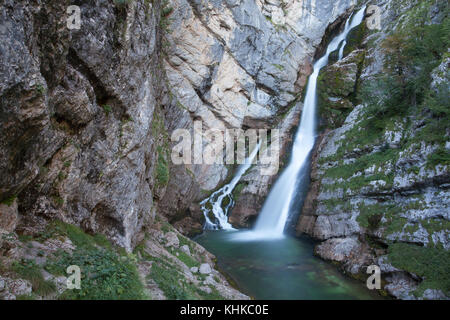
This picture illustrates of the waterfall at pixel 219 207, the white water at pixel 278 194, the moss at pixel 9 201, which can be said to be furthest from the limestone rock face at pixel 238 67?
the moss at pixel 9 201

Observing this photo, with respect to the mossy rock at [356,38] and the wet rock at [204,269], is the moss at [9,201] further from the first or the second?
the mossy rock at [356,38]

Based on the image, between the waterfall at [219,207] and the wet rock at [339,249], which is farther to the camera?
the waterfall at [219,207]

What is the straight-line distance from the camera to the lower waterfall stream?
33.1 feet

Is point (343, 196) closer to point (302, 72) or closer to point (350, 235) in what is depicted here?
point (350, 235)

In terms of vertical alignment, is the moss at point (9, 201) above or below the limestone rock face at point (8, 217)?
above

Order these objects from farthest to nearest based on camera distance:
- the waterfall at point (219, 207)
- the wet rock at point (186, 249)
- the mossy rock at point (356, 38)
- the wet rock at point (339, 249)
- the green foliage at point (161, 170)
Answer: the mossy rock at point (356, 38), the waterfall at point (219, 207), the green foliage at point (161, 170), the wet rock at point (339, 249), the wet rock at point (186, 249)

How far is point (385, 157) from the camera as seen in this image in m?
13.9

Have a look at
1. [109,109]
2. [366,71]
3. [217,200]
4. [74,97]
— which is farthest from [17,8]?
[366,71]

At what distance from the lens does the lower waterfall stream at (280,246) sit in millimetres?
10086

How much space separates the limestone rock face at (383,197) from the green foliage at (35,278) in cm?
1081

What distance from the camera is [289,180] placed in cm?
1944

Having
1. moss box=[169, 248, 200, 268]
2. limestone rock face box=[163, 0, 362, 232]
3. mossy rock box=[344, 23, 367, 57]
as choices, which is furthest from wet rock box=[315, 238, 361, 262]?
mossy rock box=[344, 23, 367, 57]

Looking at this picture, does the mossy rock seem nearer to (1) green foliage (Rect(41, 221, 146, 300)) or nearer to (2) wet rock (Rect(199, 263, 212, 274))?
(2) wet rock (Rect(199, 263, 212, 274))

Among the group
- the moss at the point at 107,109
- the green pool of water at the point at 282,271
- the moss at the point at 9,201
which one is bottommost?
the green pool of water at the point at 282,271
